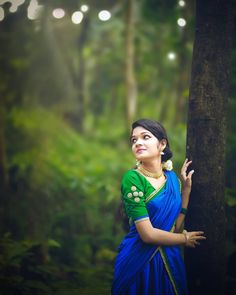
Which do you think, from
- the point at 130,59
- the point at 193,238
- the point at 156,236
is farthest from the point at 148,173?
the point at 130,59

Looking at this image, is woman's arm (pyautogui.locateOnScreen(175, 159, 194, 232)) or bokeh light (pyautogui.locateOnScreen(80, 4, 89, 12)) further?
bokeh light (pyautogui.locateOnScreen(80, 4, 89, 12))

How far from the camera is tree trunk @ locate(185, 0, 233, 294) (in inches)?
131

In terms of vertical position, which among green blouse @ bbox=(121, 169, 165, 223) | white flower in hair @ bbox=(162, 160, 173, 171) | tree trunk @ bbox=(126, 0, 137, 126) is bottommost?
green blouse @ bbox=(121, 169, 165, 223)

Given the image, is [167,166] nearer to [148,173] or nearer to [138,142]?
[148,173]

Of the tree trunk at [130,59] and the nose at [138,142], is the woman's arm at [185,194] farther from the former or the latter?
the tree trunk at [130,59]

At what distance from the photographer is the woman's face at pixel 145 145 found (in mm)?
3135

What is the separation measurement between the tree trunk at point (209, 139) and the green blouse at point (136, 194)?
0.48 metres

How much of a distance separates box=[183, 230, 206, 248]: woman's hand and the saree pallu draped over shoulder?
14cm

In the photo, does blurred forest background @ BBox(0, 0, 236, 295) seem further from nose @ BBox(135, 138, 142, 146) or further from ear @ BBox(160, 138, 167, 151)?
nose @ BBox(135, 138, 142, 146)

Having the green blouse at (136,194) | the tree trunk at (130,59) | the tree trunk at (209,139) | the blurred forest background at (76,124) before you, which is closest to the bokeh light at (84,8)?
the blurred forest background at (76,124)

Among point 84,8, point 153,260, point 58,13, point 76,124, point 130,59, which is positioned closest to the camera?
point 153,260

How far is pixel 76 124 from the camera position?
11.8 meters

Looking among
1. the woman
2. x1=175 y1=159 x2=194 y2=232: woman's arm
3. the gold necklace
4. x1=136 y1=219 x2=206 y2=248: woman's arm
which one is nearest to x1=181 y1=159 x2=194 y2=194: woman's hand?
x1=175 y1=159 x2=194 y2=232: woman's arm

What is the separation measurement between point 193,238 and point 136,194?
610 millimetres
